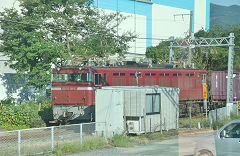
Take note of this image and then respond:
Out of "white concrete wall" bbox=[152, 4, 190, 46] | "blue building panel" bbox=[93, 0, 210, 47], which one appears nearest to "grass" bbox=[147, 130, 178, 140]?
"blue building panel" bbox=[93, 0, 210, 47]

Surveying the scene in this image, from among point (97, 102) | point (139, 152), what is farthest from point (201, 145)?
point (97, 102)

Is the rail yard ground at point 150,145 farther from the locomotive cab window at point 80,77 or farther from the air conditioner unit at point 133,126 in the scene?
the locomotive cab window at point 80,77

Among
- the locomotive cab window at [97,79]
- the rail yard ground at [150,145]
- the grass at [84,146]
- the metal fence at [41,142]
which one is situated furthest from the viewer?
the locomotive cab window at [97,79]

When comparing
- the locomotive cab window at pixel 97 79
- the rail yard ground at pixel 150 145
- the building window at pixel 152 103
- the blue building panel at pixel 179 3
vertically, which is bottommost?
the rail yard ground at pixel 150 145

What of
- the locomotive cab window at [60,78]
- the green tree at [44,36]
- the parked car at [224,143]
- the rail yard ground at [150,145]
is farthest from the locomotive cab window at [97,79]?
the parked car at [224,143]

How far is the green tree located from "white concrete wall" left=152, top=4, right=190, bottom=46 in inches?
1295

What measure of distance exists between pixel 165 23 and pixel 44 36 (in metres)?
41.3

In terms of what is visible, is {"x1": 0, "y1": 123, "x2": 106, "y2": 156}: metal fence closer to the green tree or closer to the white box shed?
the white box shed

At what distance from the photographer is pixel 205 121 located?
970 inches

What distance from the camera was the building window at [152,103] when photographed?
20.2m

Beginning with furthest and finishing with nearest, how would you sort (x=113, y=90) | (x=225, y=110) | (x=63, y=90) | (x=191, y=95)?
(x=191, y=95) → (x=225, y=110) → (x=63, y=90) → (x=113, y=90)

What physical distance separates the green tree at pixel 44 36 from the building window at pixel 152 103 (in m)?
11.1

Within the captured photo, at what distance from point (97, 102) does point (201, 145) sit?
8261 millimetres

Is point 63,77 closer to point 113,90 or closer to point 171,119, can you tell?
point 113,90
